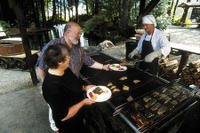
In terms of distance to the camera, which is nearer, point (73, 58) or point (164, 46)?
point (73, 58)

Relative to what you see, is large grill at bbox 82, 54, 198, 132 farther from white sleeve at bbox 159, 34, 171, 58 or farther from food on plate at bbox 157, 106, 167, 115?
white sleeve at bbox 159, 34, 171, 58

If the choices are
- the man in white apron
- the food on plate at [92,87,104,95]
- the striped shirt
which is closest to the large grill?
the food on plate at [92,87,104,95]

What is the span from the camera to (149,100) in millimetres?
1809

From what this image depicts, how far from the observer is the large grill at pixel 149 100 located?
1.46 meters

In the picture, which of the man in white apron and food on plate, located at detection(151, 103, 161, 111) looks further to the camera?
the man in white apron

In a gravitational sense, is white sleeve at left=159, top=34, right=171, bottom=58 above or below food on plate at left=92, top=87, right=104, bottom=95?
above

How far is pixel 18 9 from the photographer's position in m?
3.53

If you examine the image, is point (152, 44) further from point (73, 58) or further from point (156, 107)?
point (73, 58)

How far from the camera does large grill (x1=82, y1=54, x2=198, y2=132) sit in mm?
1455

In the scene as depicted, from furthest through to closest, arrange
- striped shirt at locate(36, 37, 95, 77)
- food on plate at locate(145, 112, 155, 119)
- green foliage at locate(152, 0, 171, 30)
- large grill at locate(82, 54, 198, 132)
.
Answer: green foliage at locate(152, 0, 171, 30)
striped shirt at locate(36, 37, 95, 77)
food on plate at locate(145, 112, 155, 119)
large grill at locate(82, 54, 198, 132)

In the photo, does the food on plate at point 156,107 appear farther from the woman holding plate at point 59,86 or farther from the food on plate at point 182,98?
the woman holding plate at point 59,86

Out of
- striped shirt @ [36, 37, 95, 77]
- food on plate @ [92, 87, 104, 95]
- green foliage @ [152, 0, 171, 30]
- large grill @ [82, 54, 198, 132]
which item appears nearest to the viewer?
large grill @ [82, 54, 198, 132]

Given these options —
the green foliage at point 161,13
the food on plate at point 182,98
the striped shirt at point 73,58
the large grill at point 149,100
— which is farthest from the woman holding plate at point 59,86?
the green foliage at point 161,13

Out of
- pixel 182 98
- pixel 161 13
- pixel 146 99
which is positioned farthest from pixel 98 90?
pixel 161 13
